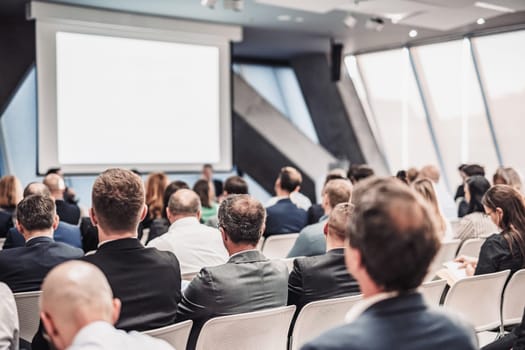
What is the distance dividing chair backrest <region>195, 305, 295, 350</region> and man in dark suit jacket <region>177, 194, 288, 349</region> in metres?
0.15

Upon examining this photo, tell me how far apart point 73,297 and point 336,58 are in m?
10.4

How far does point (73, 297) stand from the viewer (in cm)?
145

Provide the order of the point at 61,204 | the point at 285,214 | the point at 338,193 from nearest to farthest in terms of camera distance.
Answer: the point at 338,193 < the point at 61,204 < the point at 285,214

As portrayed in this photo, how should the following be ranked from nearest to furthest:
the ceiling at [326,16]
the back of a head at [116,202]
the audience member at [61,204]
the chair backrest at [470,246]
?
the back of a head at [116,202], the chair backrest at [470,246], the audience member at [61,204], the ceiling at [326,16]

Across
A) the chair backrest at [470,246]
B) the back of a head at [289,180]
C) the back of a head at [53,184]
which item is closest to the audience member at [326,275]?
the chair backrest at [470,246]

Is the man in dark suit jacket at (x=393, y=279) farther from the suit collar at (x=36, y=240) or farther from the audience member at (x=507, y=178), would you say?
the audience member at (x=507, y=178)

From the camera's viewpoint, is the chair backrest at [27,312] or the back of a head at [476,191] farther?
the back of a head at [476,191]

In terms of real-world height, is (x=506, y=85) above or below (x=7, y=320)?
above

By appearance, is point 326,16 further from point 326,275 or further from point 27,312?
point 27,312

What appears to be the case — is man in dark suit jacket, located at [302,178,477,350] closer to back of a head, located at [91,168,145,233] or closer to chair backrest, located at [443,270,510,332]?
back of a head, located at [91,168,145,233]

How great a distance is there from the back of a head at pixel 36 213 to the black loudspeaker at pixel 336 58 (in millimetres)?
8681

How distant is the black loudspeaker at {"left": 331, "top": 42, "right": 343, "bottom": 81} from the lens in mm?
11336

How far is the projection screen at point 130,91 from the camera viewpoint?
27.1 feet

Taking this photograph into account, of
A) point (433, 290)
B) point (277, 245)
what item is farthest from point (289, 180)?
point (433, 290)
